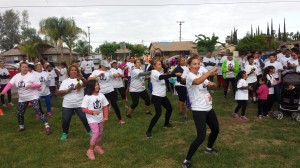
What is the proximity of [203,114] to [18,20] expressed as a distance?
75438 mm

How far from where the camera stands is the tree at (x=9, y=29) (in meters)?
68.7

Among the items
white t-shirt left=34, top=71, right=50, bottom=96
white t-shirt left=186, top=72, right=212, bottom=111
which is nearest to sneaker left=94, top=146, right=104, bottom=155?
white t-shirt left=186, top=72, right=212, bottom=111

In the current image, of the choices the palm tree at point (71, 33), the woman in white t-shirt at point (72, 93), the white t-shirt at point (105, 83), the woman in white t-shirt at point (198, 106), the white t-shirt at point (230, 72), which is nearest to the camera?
the woman in white t-shirt at point (198, 106)

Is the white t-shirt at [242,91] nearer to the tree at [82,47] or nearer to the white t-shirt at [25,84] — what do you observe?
the white t-shirt at [25,84]

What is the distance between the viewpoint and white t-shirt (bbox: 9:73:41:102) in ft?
24.6

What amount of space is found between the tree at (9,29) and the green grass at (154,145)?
2690 inches

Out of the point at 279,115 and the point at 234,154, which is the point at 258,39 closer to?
the point at 279,115

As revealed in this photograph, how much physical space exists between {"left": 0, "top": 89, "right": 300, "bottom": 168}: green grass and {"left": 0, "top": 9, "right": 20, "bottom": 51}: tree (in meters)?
68.3

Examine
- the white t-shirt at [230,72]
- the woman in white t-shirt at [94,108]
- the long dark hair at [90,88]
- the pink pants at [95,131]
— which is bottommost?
the pink pants at [95,131]

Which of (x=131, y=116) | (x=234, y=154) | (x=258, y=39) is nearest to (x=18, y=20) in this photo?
(x=258, y=39)

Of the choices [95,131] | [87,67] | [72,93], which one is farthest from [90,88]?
[87,67]

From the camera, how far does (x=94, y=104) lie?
5.61 m

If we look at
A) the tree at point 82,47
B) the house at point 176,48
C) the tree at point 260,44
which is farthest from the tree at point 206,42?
the tree at point 82,47

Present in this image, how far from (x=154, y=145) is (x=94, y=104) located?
1.70 m
